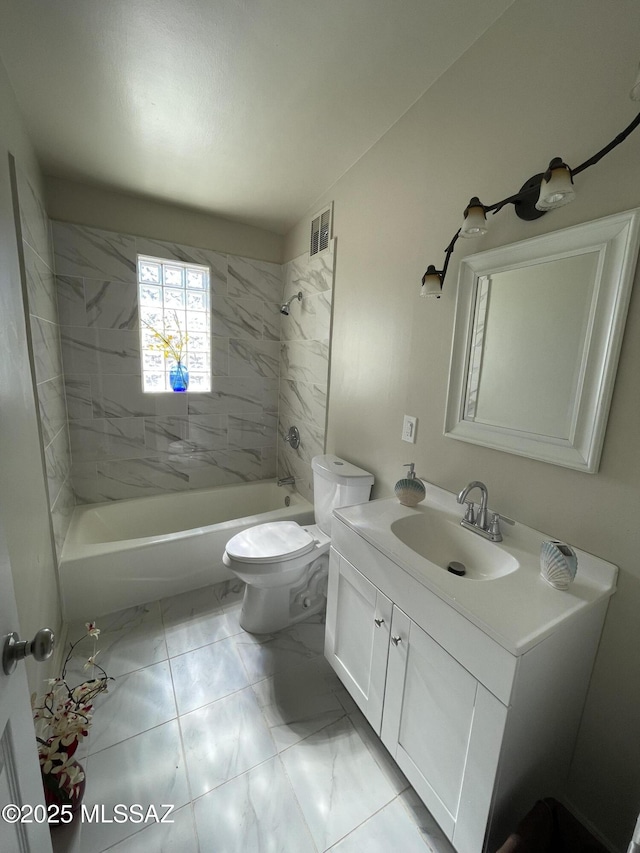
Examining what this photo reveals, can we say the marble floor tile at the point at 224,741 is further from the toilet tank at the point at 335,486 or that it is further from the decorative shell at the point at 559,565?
the decorative shell at the point at 559,565

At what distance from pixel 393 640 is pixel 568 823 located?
22.1 inches

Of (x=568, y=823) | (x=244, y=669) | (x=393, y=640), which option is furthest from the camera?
(x=244, y=669)

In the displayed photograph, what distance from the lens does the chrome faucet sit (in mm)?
1157

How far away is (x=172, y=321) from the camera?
8.38ft

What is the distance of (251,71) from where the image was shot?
1313mm

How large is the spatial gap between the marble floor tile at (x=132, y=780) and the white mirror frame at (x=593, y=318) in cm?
159

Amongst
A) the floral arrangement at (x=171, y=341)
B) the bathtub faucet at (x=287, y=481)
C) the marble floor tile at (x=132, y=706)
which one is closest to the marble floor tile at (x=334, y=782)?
the marble floor tile at (x=132, y=706)

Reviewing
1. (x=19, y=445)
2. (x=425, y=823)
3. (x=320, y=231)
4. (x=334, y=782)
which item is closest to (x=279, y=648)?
(x=334, y=782)

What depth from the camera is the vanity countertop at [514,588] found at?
2.60 feet

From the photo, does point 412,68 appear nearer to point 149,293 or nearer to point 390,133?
point 390,133

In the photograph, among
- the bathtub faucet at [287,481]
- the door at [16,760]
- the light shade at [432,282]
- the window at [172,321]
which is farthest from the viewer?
the bathtub faucet at [287,481]

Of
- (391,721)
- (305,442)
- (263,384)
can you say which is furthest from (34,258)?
(391,721)

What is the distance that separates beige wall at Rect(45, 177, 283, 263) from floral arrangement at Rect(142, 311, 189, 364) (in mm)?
560

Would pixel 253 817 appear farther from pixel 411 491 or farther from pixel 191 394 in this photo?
pixel 191 394
